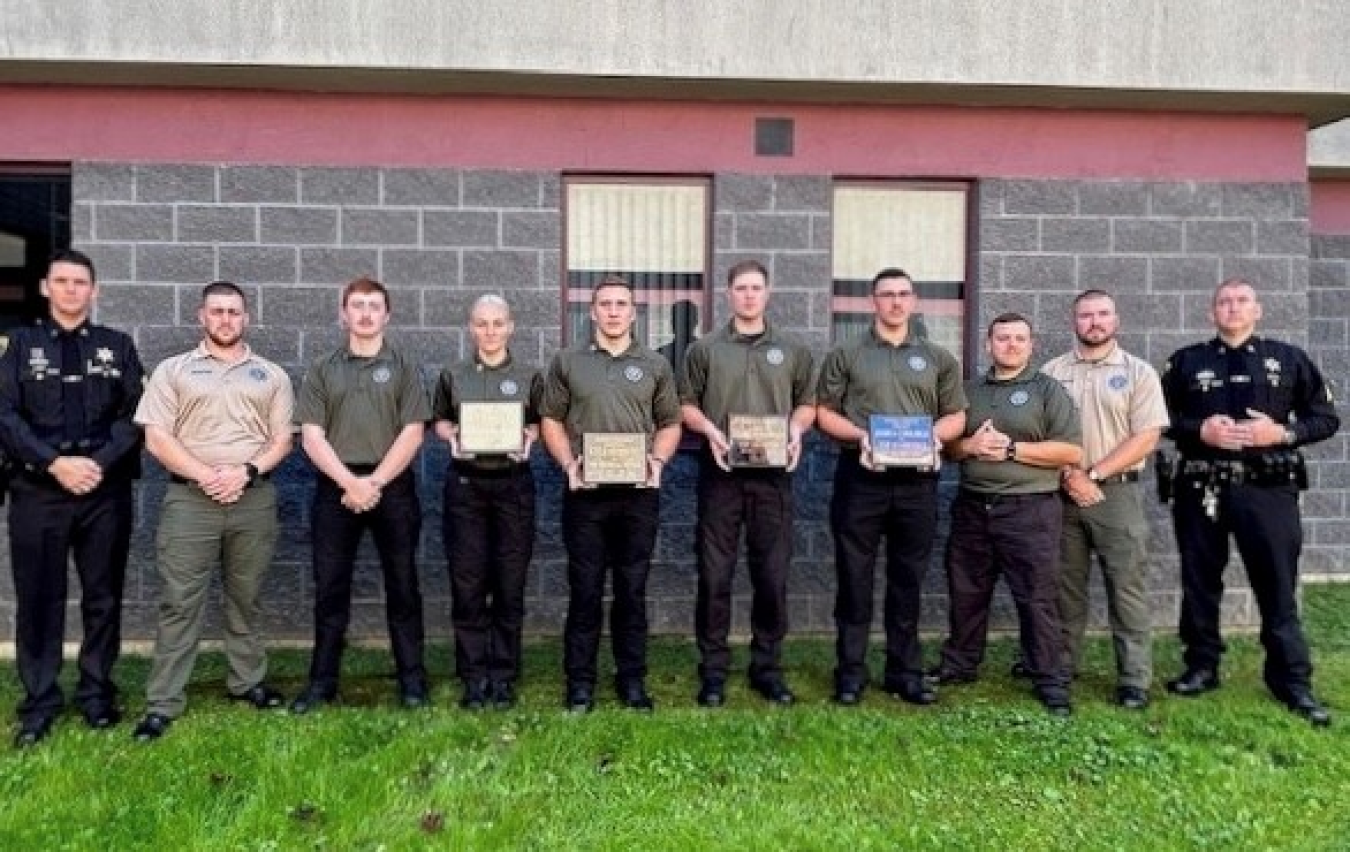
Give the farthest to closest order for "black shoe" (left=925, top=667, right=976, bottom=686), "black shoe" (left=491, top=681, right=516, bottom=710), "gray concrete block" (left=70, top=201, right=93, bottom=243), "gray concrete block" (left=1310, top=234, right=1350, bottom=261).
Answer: "gray concrete block" (left=1310, top=234, right=1350, bottom=261) → "gray concrete block" (left=70, top=201, right=93, bottom=243) → "black shoe" (left=925, top=667, right=976, bottom=686) → "black shoe" (left=491, top=681, right=516, bottom=710)

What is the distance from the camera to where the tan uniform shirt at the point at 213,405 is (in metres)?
5.09

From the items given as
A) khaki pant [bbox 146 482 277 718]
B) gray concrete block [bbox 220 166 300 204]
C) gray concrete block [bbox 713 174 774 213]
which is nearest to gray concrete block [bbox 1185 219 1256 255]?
gray concrete block [bbox 713 174 774 213]

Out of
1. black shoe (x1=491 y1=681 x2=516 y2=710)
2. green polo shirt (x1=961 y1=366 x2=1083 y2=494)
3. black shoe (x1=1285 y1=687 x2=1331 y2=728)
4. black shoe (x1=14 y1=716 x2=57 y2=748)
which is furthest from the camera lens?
green polo shirt (x1=961 y1=366 x2=1083 y2=494)

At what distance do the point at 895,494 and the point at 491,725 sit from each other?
2.16 metres

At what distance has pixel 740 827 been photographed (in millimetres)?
4078

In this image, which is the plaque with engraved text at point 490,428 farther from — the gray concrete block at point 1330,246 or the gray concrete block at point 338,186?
the gray concrete block at point 1330,246

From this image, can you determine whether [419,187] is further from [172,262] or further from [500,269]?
[172,262]

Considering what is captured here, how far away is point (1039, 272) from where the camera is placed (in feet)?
22.7

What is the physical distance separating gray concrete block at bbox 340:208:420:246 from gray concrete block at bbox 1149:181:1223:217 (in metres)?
4.45

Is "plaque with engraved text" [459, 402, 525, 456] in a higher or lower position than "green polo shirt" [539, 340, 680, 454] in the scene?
lower

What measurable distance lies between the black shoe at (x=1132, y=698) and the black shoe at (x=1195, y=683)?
262mm

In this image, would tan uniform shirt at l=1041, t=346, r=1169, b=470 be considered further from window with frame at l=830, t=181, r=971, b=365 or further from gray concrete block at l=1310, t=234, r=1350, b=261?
gray concrete block at l=1310, t=234, r=1350, b=261

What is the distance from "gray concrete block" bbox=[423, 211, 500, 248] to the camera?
6.57 m

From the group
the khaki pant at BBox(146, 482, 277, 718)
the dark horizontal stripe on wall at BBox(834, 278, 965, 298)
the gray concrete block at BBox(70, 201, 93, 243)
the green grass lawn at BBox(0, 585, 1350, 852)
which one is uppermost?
the gray concrete block at BBox(70, 201, 93, 243)
